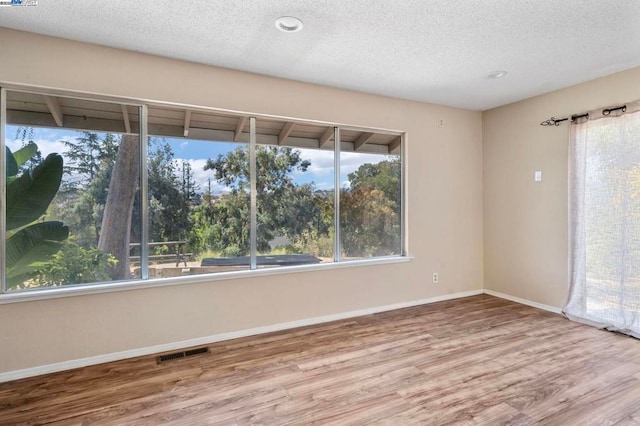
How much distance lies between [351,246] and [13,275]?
122 inches

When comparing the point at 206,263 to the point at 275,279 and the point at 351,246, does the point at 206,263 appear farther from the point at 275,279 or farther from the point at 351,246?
the point at 351,246

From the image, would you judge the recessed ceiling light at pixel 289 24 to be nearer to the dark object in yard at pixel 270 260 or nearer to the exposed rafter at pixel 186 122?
the exposed rafter at pixel 186 122

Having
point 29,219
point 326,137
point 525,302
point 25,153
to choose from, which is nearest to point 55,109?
point 25,153

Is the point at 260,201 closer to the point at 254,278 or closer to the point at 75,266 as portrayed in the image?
the point at 254,278

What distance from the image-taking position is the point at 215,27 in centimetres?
241

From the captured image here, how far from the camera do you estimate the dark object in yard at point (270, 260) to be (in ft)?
10.4

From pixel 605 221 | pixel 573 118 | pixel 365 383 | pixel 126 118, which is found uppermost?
pixel 573 118

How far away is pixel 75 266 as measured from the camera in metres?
2.67

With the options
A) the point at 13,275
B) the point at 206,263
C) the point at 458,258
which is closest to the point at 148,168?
the point at 206,263

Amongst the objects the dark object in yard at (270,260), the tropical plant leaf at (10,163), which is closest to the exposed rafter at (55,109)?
the tropical plant leaf at (10,163)

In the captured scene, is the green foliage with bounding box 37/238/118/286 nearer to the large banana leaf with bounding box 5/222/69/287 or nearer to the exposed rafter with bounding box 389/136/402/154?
the large banana leaf with bounding box 5/222/69/287

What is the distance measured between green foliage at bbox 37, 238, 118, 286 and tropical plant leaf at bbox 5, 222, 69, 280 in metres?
0.05

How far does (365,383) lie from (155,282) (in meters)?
1.99

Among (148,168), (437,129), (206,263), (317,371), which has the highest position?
(437,129)
